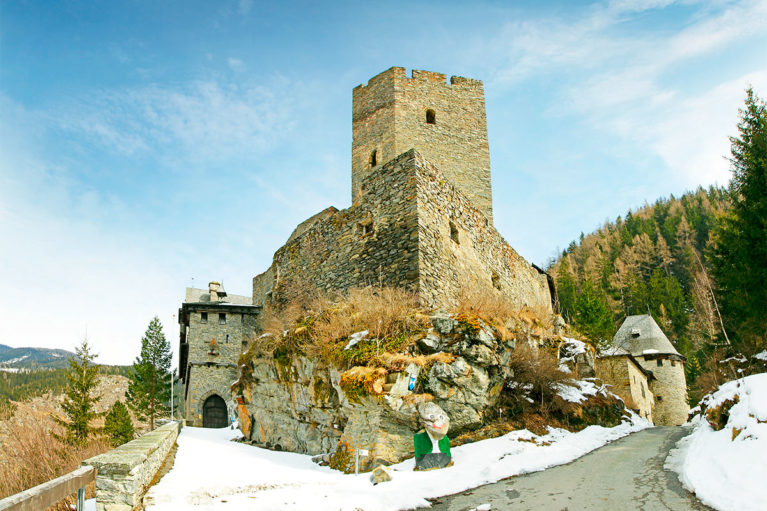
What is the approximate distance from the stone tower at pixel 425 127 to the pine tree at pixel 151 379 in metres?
24.1

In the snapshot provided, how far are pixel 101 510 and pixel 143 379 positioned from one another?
34.0 metres

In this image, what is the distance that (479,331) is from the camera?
10.5 m

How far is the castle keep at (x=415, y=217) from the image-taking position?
45.0ft

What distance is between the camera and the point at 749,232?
1742 cm

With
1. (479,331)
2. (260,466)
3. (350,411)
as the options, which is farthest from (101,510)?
(479,331)

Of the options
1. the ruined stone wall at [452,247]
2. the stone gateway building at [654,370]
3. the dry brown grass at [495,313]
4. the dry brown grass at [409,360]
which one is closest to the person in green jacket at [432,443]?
the dry brown grass at [409,360]

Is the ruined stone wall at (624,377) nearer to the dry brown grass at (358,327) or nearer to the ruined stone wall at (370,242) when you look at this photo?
the ruined stone wall at (370,242)

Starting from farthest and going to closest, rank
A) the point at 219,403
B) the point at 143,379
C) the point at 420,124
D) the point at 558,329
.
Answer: the point at 143,379, the point at 219,403, the point at 420,124, the point at 558,329

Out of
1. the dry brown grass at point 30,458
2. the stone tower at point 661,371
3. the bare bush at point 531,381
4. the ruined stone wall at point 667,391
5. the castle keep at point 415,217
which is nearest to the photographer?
the dry brown grass at point 30,458

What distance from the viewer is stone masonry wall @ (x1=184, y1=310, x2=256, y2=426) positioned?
24.5 metres

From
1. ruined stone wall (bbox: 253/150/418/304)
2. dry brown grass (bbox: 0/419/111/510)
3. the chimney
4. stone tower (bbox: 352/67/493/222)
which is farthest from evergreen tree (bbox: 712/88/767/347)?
the chimney

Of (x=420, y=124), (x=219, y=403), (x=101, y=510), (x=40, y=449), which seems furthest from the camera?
(x=219, y=403)

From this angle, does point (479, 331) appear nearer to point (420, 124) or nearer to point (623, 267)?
point (420, 124)

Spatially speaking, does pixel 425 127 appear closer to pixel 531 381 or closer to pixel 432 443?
pixel 531 381
